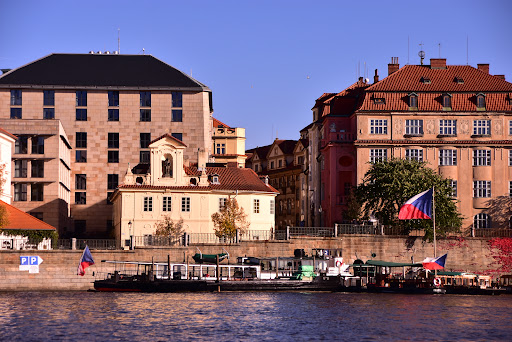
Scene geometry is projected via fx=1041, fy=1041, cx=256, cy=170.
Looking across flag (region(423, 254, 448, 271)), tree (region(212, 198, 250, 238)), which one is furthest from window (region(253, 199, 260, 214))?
flag (region(423, 254, 448, 271))

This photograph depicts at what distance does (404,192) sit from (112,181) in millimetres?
45438

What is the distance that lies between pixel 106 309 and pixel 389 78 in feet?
194

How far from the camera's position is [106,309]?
76375 millimetres

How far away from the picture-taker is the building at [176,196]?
112812 mm

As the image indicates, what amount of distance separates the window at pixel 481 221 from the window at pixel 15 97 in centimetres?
6112

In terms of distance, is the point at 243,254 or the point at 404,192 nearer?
the point at 243,254

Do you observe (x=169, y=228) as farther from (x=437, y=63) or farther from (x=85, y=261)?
(x=437, y=63)

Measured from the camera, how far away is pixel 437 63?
126 m

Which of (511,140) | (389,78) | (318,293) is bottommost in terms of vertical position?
(318,293)

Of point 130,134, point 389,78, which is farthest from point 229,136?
point 389,78

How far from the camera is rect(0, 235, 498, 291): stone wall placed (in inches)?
3826

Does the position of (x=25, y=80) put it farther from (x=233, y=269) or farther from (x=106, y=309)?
(x=106, y=309)

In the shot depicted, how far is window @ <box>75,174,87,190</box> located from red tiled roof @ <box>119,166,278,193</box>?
23.3 meters

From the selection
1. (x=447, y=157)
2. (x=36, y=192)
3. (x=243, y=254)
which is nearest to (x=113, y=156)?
(x=36, y=192)
